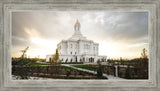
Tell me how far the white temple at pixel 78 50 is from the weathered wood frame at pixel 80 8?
45 centimetres

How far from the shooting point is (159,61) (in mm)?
1907

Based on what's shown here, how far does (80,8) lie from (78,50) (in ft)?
2.71

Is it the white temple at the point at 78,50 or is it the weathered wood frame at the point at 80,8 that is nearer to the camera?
the weathered wood frame at the point at 80,8

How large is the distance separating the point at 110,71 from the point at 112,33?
27.8 inches

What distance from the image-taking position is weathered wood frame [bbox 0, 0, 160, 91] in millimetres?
1907

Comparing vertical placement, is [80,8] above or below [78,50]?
above

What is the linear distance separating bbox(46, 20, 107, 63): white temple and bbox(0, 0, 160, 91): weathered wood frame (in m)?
0.45

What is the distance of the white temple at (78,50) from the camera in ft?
7.44

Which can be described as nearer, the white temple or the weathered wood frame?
the weathered wood frame

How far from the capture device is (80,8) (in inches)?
77.0

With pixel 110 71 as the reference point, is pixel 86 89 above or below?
below

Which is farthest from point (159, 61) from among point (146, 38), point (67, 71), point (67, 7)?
point (67, 7)

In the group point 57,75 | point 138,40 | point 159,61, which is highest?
point 138,40

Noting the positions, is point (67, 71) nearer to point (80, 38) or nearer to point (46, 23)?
point (80, 38)
